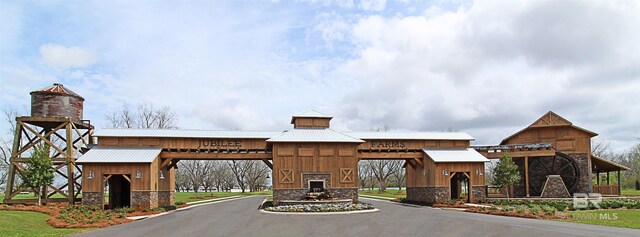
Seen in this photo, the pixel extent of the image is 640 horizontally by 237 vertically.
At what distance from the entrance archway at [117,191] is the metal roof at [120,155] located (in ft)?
5.55

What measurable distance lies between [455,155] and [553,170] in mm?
10906

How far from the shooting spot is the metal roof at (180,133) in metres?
34.1

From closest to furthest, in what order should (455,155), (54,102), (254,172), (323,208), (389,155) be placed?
(323,208), (54,102), (455,155), (389,155), (254,172)

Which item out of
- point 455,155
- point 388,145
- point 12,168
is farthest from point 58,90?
point 455,155

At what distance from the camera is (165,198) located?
117 ft

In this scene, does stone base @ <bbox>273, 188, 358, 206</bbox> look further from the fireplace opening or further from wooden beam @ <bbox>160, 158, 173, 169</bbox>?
wooden beam @ <bbox>160, 158, 173, 169</bbox>

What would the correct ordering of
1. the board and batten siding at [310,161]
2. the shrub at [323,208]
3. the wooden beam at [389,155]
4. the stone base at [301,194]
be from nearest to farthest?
the shrub at [323,208] < the stone base at [301,194] < the board and batten siding at [310,161] < the wooden beam at [389,155]

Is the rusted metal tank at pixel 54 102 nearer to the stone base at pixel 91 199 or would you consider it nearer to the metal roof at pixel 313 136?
the stone base at pixel 91 199

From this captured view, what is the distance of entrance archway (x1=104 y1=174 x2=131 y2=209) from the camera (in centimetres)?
3425

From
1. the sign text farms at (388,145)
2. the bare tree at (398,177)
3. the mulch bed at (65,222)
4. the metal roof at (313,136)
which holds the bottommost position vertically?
the bare tree at (398,177)

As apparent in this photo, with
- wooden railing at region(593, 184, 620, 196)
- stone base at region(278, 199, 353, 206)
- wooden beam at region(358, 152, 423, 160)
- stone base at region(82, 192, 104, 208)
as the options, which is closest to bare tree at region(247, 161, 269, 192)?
wooden beam at region(358, 152, 423, 160)

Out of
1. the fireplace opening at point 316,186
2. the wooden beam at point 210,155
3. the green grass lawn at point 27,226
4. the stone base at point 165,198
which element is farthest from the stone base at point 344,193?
the green grass lawn at point 27,226

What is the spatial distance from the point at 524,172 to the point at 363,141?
17.0 meters

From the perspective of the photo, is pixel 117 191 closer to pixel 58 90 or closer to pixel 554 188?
pixel 58 90
